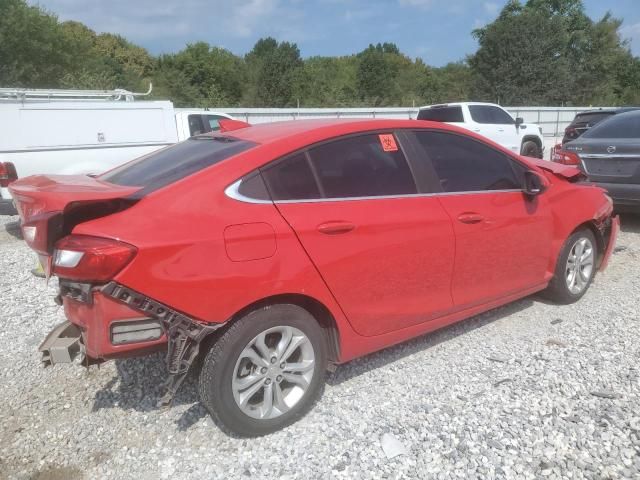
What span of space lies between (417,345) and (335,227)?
1406 millimetres

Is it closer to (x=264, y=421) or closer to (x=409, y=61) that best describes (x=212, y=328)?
(x=264, y=421)

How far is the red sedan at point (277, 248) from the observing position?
7.88ft

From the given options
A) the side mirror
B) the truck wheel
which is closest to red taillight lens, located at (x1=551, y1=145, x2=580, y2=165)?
the side mirror

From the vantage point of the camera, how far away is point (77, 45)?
38.1 m

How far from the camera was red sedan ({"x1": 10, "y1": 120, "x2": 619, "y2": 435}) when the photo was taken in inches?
94.6

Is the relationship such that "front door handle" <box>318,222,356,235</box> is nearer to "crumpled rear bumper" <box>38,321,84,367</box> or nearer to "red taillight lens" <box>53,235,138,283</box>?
"red taillight lens" <box>53,235,138,283</box>

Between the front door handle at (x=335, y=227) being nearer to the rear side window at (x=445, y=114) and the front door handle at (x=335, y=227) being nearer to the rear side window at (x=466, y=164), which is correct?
the rear side window at (x=466, y=164)

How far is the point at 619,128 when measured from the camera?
270 inches

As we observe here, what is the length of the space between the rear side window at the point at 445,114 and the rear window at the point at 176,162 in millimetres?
10654

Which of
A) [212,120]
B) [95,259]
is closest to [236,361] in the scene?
[95,259]

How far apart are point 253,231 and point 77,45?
41.8 meters

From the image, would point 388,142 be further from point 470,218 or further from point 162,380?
point 162,380

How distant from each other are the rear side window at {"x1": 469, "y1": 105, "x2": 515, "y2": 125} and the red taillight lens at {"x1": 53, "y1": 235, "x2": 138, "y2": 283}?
12325 mm

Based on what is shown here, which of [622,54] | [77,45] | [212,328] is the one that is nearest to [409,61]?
[622,54]
